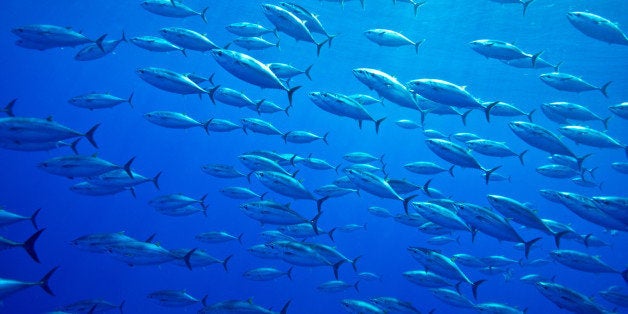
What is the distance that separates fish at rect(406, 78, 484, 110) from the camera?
4.96 metres

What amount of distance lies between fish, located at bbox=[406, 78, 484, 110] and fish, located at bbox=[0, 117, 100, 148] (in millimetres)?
4100

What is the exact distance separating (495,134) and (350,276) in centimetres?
3167

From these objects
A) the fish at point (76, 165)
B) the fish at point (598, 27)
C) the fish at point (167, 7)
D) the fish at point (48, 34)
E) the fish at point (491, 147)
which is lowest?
the fish at point (491, 147)

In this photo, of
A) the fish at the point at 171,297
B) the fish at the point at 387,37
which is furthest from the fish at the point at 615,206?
the fish at the point at 171,297

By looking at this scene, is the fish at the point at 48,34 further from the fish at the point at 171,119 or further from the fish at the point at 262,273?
the fish at the point at 262,273

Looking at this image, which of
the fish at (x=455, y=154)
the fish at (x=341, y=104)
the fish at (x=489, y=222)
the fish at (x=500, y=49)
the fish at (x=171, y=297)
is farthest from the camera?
the fish at (x=171, y=297)

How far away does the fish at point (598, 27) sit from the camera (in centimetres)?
549

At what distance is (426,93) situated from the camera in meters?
5.09

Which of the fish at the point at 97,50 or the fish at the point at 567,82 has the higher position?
the fish at the point at 97,50

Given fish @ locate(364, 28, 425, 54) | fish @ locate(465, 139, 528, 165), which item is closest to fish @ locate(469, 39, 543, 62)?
fish @ locate(364, 28, 425, 54)

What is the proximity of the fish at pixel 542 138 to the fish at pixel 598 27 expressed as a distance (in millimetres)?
1748

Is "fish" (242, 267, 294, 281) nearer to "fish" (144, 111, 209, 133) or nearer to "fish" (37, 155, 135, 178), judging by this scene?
"fish" (144, 111, 209, 133)

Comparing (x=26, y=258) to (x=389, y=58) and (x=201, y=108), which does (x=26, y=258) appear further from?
(x=201, y=108)

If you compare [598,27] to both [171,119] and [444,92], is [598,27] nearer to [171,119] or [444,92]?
[444,92]
